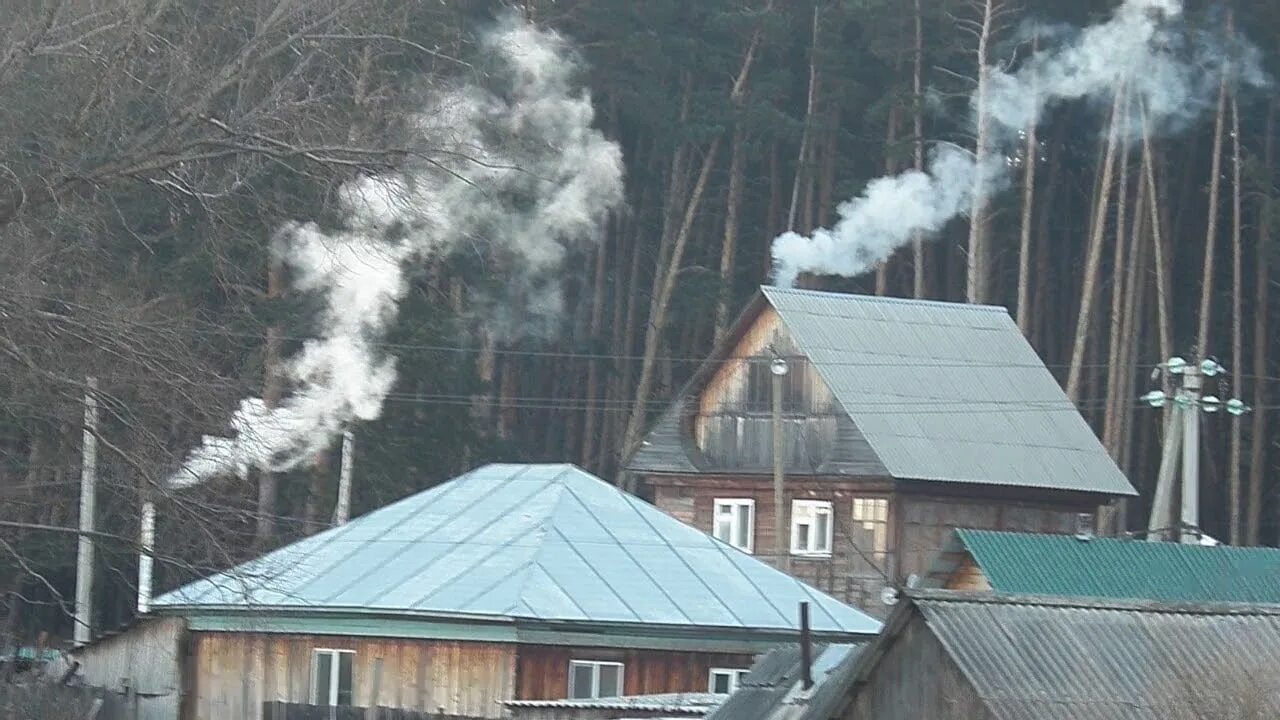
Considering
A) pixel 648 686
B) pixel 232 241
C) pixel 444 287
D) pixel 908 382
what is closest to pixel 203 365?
pixel 232 241

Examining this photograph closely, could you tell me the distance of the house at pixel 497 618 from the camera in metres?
26.0

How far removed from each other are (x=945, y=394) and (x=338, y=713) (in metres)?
19.1

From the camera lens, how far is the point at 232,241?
16.9 metres

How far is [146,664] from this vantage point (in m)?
29.4

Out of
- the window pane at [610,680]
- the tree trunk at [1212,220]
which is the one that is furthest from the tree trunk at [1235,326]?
the window pane at [610,680]

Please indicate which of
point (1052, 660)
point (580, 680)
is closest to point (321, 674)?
point (580, 680)

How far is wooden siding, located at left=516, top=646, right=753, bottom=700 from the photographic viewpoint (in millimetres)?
25922

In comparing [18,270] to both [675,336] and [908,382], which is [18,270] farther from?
[675,336]

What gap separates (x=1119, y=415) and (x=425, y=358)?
15.5 metres

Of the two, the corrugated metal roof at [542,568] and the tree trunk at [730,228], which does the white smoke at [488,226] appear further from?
the corrugated metal roof at [542,568]

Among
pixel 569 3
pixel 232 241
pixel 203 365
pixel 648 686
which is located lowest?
pixel 648 686

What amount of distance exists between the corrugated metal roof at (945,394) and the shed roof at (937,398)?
0.06ft

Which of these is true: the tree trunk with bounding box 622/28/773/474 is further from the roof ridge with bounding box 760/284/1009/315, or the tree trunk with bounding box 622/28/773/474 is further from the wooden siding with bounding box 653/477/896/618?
the roof ridge with bounding box 760/284/1009/315

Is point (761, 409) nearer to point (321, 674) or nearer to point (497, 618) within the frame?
point (321, 674)
